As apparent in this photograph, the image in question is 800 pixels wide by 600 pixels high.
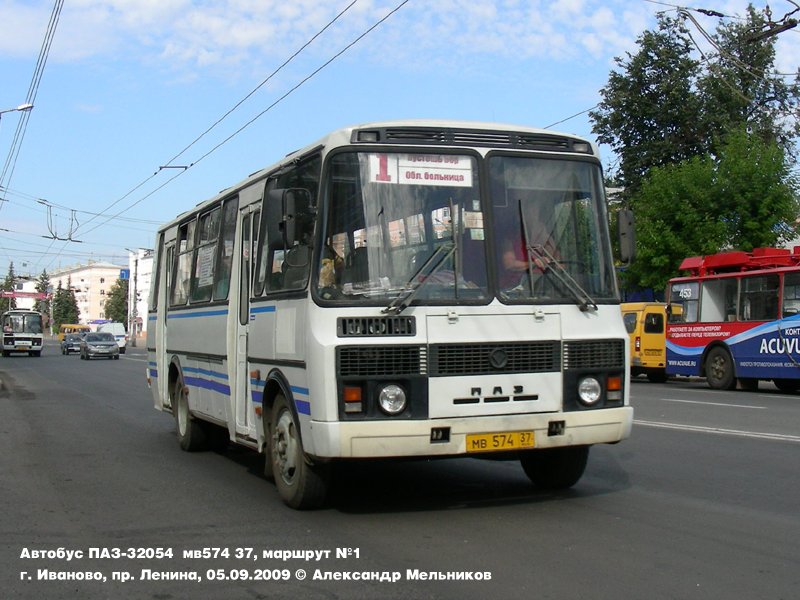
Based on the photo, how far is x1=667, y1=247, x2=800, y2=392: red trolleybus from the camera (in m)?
21.3

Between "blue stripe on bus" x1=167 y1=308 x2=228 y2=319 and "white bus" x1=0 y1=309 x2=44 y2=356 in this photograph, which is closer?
"blue stripe on bus" x1=167 y1=308 x2=228 y2=319

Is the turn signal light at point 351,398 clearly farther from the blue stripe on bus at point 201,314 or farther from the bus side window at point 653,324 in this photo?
the bus side window at point 653,324

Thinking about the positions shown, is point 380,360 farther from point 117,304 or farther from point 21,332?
point 117,304

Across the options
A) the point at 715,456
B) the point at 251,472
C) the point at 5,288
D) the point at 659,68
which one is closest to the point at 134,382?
the point at 251,472

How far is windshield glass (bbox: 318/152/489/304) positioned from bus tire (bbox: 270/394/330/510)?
1286mm

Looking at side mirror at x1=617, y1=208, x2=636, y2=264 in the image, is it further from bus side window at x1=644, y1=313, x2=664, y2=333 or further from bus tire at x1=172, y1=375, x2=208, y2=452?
bus side window at x1=644, y1=313, x2=664, y2=333

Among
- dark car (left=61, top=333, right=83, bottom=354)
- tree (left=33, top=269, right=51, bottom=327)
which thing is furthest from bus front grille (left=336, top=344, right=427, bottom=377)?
tree (left=33, top=269, right=51, bottom=327)

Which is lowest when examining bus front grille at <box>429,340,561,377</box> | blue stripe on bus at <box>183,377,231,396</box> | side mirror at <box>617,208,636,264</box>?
blue stripe on bus at <box>183,377,231,396</box>

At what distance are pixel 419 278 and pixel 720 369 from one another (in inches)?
723

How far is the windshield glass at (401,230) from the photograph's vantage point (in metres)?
6.78

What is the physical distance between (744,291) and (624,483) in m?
15.4

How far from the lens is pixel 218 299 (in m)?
9.68

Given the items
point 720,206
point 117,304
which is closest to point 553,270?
point 720,206

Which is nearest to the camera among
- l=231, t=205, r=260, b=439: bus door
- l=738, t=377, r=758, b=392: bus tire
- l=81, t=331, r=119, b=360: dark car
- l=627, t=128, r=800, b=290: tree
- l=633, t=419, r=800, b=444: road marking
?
l=231, t=205, r=260, b=439: bus door
